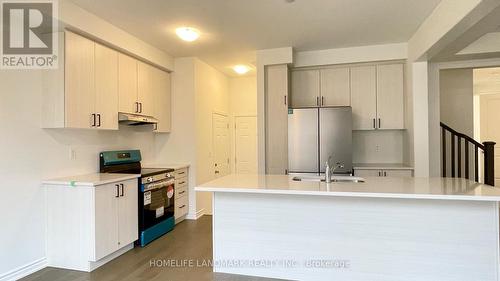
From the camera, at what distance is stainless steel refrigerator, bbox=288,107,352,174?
14.3 feet

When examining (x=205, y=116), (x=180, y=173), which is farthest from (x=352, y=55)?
(x=180, y=173)

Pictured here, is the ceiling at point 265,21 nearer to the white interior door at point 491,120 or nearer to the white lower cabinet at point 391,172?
the white lower cabinet at point 391,172

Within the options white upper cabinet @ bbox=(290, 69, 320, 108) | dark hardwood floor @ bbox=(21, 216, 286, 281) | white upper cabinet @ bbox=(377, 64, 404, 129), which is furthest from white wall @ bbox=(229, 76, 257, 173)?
dark hardwood floor @ bbox=(21, 216, 286, 281)

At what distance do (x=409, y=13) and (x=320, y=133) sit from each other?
5.98ft

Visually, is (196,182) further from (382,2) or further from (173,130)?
(382,2)

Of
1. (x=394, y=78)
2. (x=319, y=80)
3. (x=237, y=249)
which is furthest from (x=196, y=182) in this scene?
(x=394, y=78)

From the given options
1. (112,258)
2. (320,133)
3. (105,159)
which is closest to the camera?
(112,258)

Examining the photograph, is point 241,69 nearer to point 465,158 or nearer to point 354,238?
point 354,238

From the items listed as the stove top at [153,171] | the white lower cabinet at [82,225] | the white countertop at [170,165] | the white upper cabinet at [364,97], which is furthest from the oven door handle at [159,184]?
the white upper cabinet at [364,97]

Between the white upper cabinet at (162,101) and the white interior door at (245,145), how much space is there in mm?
1771

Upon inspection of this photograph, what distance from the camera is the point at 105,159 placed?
12.9ft

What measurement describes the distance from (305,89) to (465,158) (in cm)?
281

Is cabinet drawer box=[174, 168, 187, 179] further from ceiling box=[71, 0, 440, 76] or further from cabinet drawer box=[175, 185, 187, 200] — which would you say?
ceiling box=[71, 0, 440, 76]

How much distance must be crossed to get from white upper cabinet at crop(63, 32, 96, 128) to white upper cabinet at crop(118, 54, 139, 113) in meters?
0.49
